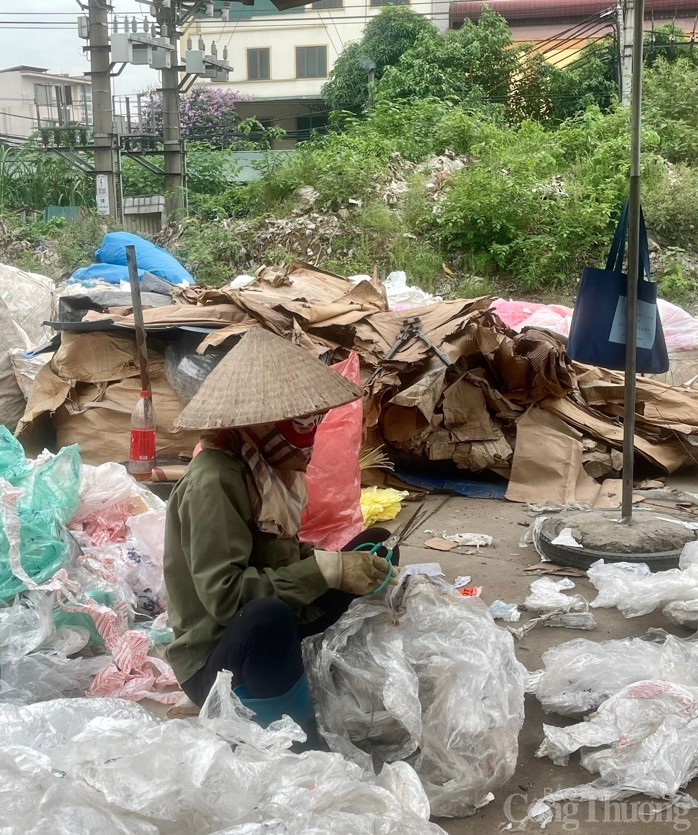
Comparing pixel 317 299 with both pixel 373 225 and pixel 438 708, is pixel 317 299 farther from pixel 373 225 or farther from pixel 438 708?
pixel 373 225

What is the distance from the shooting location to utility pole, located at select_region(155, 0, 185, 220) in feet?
46.0

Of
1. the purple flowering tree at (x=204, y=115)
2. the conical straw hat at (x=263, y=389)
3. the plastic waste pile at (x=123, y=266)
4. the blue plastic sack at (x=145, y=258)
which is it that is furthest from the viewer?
the purple flowering tree at (x=204, y=115)

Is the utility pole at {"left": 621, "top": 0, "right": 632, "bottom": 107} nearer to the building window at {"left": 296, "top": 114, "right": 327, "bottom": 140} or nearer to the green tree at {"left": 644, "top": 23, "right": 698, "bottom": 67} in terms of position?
the green tree at {"left": 644, "top": 23, "right": 698, "bottom": 67}

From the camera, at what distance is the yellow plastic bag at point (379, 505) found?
183 inches

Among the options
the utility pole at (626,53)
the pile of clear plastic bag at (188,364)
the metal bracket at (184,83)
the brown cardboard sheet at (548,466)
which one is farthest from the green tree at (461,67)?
the pile of clear plastic bag at (188,364)

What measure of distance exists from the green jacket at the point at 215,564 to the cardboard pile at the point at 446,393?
2.61 metres

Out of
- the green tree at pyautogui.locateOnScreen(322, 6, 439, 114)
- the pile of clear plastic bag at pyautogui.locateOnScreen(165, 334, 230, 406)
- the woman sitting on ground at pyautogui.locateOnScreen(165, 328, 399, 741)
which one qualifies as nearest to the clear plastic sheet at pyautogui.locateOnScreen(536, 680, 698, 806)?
the woman sitting on ground at pyautogui.locateOnScreen(165, 328, 399, 741)

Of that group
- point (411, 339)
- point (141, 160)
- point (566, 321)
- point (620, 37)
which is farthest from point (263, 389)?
point (620, 37)

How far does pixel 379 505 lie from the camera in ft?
15.4

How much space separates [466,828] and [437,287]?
28.7ft

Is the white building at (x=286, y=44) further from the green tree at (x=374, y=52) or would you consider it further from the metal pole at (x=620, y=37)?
the metal pole at (x=620, y=37)

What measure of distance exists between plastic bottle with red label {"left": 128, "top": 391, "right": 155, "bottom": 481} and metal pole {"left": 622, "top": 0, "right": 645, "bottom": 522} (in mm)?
2277

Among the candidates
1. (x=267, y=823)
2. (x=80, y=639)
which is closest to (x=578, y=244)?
(x=80, y=639)

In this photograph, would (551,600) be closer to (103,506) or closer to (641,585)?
(641,585)
